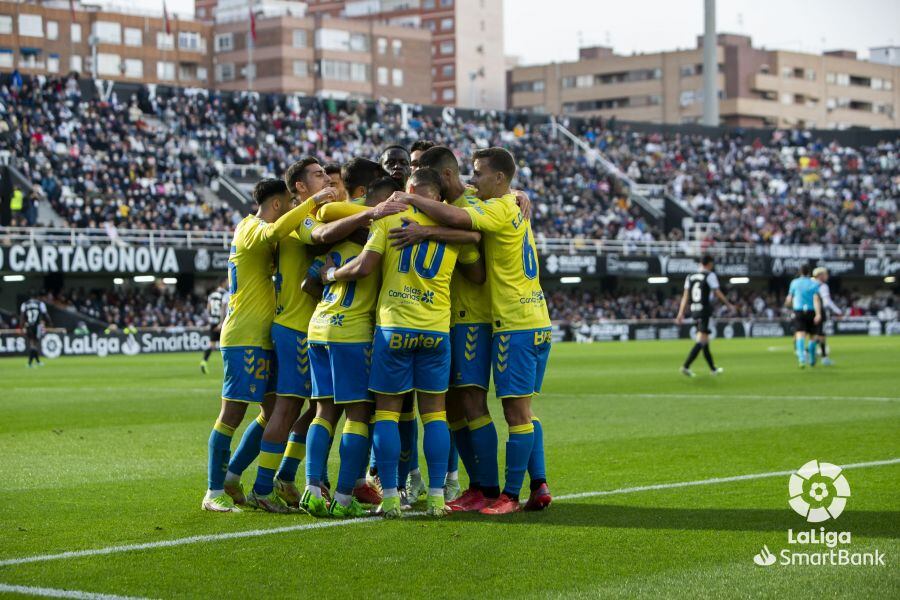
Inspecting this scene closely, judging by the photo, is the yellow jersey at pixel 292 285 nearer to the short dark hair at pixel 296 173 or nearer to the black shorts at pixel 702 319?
the short dark hair at pixel 296 173

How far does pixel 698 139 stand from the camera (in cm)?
6981

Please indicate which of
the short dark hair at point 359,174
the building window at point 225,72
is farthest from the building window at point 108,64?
Answer: the short dark hair at point 359,174

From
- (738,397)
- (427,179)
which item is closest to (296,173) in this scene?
(427,179)

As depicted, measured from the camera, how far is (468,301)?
9.11 metres

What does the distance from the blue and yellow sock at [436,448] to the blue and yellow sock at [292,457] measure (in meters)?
1.09

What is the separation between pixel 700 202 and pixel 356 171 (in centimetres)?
5654

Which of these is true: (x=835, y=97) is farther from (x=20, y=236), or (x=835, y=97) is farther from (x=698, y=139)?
(x=20, y=236)

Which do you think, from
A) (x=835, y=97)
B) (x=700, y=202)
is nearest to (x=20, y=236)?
(x=700, y=202)

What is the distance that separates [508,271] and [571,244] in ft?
154

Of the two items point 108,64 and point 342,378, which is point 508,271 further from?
point 108,64

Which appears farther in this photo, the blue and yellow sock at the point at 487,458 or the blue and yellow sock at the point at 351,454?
the blue and yellow sock at the point at 487,458

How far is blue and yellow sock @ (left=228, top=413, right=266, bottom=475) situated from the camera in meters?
9.12

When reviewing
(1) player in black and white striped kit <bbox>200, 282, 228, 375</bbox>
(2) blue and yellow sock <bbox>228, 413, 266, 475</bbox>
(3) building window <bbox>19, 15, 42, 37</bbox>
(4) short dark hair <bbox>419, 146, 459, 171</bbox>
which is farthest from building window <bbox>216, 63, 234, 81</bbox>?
(4) short dark hair <bbox>419, 146, 459, 171</bbox>

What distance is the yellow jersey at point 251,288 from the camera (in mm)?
9078
